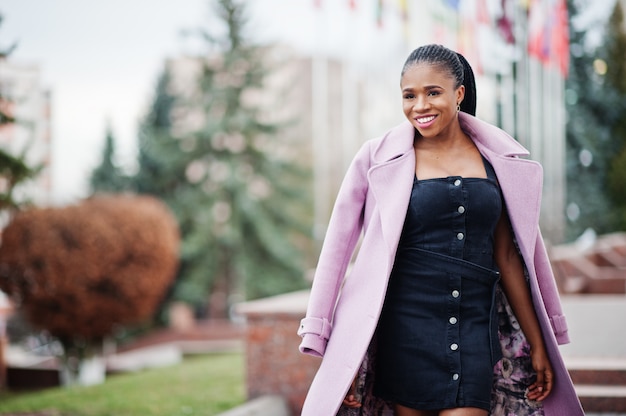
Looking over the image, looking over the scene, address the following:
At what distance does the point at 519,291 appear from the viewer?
10.2 feet

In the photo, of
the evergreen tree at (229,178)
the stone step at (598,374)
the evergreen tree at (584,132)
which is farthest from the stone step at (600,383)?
the evergreen tree at (584,132)

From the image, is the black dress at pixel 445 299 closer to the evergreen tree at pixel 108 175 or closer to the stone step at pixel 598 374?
the stone step at pixel 598 374

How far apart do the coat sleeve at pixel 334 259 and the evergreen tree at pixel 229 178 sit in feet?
81.6

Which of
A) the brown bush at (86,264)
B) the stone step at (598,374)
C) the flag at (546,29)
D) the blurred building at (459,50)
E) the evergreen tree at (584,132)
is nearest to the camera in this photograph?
the stone step at (598,374)

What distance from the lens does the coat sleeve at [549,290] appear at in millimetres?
3127

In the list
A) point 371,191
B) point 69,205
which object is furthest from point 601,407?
point 69,205

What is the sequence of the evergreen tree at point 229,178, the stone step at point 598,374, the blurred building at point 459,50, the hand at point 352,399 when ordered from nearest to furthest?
the hand at point 352,399
the stone step at point 598,374
the blurred building at point 459,50
the evergreen tree at point 229,178

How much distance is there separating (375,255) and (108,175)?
27.9m

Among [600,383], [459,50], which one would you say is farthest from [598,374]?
[459,50]

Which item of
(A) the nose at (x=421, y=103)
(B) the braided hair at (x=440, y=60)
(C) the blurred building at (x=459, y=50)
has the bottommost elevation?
(A) the nose at (x=421, y=103)

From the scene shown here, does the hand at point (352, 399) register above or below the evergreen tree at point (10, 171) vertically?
below

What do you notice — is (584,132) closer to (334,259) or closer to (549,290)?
(549,290)

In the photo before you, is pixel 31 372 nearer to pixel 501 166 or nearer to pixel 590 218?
pixel 501 166

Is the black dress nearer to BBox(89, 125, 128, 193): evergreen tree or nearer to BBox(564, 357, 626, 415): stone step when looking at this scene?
BBox(564, 357, 626, 415): stone step
